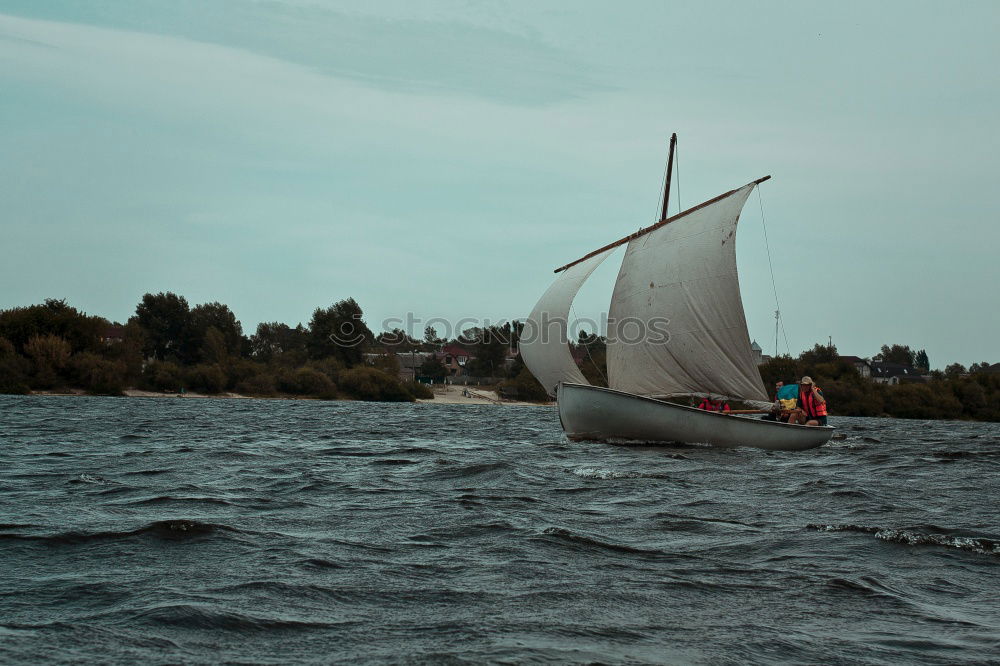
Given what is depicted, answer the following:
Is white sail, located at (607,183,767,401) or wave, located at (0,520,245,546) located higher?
white sail, located at (607,183,767,401)

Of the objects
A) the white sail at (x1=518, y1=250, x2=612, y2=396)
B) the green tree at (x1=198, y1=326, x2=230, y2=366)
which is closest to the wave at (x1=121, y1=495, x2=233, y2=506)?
the white sail at (x1=518, y1=250, x2=612, y2=396)

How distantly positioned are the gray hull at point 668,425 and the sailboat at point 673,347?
1.2 inches

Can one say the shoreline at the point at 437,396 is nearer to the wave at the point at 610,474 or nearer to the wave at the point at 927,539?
the wave at the point at 610,474

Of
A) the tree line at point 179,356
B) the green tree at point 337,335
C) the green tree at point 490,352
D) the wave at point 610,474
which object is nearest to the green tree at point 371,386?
the tree line at point 179,356

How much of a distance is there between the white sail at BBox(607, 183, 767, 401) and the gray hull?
186 centimetres

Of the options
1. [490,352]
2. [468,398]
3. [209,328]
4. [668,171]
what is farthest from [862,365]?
[668,171]

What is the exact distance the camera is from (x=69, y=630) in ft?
19.0

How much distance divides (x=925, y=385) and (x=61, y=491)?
281ft

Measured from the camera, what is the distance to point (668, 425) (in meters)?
23.9

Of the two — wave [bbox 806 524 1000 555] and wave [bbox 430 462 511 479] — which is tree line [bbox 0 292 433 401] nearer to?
wave [bbox 430 462 511 479]

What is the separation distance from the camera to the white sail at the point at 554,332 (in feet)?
90.2

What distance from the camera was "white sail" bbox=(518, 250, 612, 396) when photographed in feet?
90.2

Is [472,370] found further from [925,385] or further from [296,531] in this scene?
[296,531]

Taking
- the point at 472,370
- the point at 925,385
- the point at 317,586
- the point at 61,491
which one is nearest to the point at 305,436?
the point at 61,491
